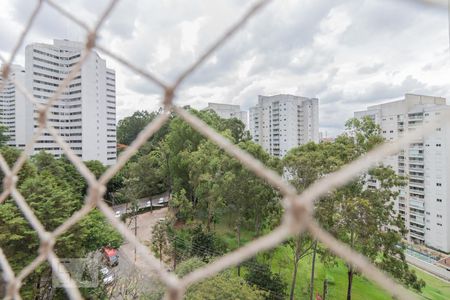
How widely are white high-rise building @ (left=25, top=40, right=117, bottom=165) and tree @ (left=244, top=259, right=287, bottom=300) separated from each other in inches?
395

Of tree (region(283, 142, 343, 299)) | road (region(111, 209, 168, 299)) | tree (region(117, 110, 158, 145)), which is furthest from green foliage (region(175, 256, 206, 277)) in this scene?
tree (region(117, 110, 158, 145))

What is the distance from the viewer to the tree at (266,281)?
4712 mm

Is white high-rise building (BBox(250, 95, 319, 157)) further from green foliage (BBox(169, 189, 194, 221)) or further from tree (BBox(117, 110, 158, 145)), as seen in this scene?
green foliage (BBox(169, 189, 194, 221))

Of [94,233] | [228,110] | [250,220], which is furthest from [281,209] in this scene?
[228,110]

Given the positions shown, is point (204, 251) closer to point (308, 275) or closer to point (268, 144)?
point (308, 275)

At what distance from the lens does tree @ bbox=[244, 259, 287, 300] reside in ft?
15.5

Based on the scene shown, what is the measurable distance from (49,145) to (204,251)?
10652 mm

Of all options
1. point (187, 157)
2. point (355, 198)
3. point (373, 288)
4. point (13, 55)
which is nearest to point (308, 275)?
point (373, 288)

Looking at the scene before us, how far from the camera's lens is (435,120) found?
0.24 metres

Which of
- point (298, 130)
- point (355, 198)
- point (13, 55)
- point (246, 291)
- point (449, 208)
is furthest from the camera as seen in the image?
point (298, 130)

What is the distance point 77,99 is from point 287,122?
1099cm

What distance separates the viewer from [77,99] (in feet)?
42.4

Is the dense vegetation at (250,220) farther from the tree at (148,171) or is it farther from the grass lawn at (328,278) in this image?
the tree at (148,171)

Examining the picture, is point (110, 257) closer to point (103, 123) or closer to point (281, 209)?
point (281, 209)
